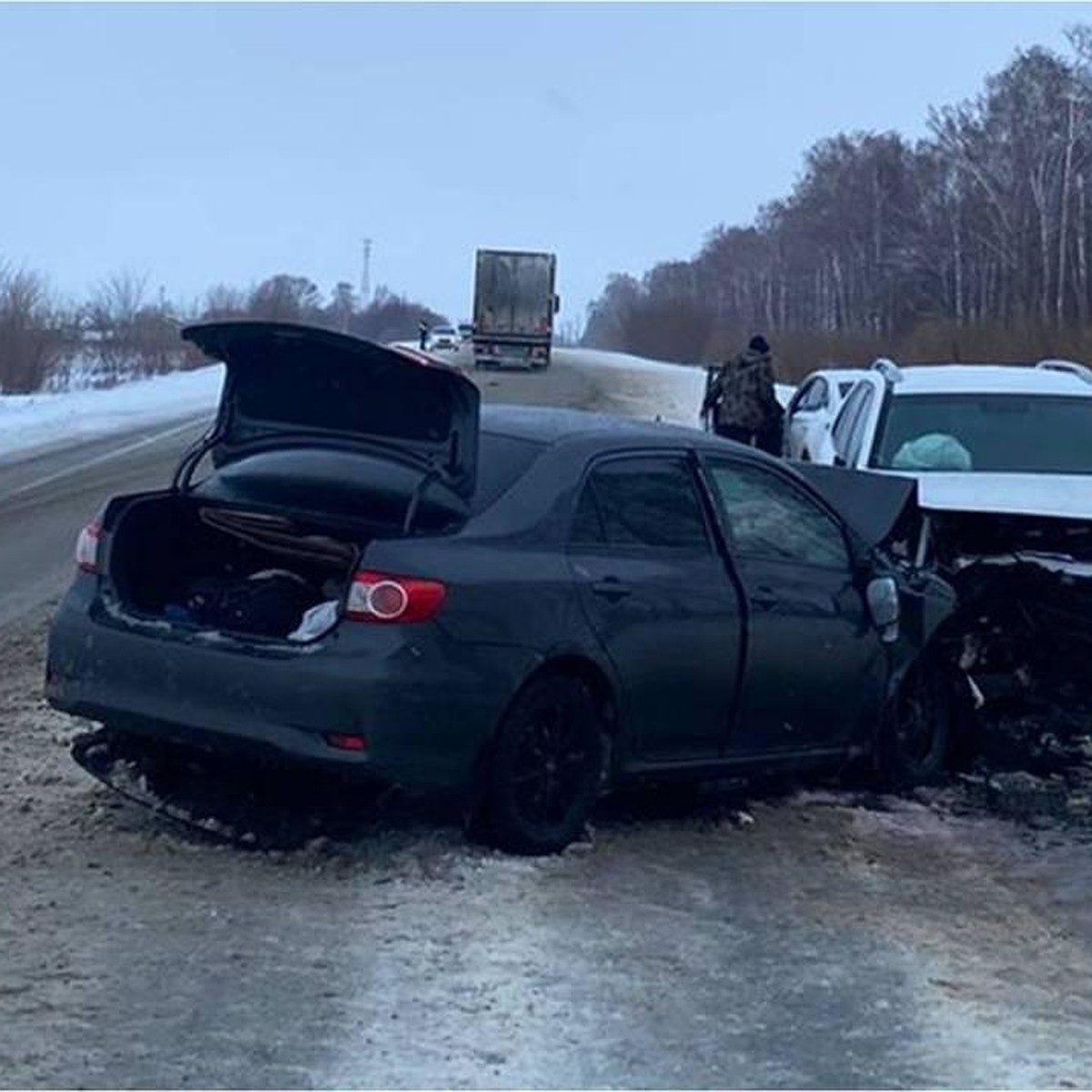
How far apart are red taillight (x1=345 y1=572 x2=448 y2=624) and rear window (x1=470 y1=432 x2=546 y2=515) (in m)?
0.46

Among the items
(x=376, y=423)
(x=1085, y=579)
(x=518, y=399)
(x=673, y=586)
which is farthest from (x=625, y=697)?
(x=518, y=399)

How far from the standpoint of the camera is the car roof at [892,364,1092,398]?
14.0 metres

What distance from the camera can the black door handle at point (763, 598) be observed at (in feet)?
27.8

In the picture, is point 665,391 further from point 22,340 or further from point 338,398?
point 338,398

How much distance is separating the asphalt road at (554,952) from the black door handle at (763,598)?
0.84 metres

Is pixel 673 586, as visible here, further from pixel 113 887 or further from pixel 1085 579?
pixel 1085 579

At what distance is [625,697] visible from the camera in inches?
312

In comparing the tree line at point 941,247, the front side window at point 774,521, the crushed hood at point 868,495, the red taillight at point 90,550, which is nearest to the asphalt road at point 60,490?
the red taillight at point 90,550

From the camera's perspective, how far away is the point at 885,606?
9.12 meters

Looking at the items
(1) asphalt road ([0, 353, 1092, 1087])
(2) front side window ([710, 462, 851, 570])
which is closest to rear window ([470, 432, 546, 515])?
(2) front side window ([710, 462, 851, 570])

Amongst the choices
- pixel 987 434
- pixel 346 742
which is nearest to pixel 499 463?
pixel 346 742

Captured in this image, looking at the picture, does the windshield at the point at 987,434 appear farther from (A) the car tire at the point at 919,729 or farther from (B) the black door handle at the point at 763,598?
(B) the black door handle at the point at 763,598

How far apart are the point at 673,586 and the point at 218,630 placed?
1618 millimetres

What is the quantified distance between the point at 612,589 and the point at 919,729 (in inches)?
92.4
